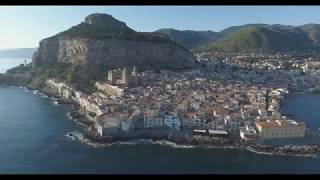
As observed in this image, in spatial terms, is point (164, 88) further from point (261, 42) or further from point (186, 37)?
point (186, 37)

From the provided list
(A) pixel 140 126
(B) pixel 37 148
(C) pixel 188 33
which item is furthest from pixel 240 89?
(C) pixel 188 33

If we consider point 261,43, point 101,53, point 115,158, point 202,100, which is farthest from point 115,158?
point 261,43

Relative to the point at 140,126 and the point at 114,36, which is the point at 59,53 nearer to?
the point at 114,36

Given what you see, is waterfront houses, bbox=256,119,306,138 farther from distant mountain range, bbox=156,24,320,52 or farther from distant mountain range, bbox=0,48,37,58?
distant mountain range, bbox=0,48,37,58

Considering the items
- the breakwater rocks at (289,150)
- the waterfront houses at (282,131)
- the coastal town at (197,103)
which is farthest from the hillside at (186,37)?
the breakwater rocks at (289,150)

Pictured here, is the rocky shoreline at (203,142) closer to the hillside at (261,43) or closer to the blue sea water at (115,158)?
→ the blue sea water at (115,158)

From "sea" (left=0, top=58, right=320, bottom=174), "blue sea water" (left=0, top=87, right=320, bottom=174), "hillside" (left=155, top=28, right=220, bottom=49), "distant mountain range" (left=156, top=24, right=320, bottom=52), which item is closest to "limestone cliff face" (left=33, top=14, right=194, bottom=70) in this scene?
"sea" (left=0, top=58, right=320, bottom=174)
